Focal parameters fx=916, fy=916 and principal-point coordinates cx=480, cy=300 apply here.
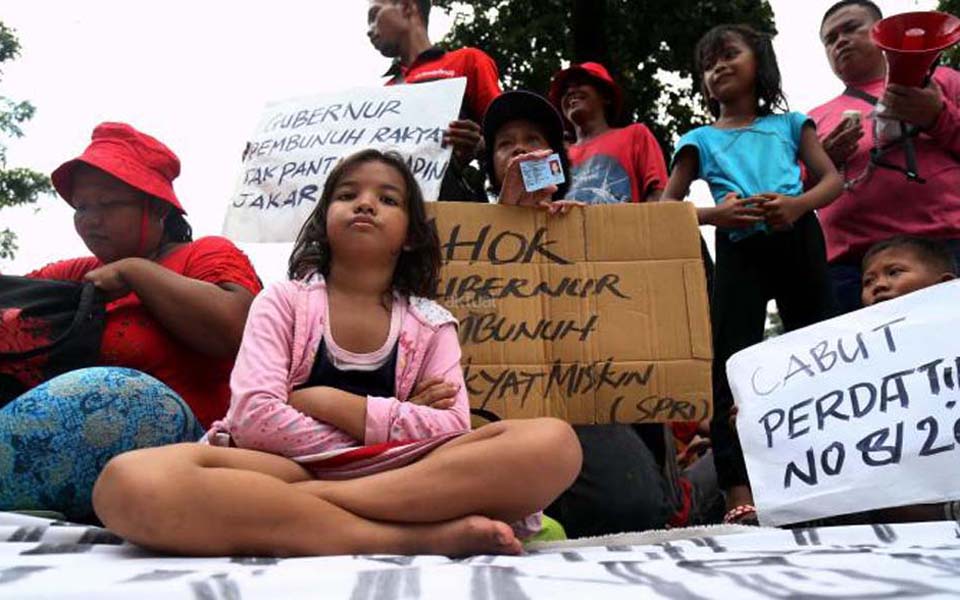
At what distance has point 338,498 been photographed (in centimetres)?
162

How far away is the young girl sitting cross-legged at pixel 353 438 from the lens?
1487 millimetres

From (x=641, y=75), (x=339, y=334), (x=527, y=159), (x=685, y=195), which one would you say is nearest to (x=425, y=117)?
(x=527, y=159)

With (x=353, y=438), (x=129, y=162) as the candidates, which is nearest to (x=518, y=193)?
(x=353, y=438)

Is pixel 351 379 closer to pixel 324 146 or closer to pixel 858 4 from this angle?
pixel 324 146

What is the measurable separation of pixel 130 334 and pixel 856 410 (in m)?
1.72

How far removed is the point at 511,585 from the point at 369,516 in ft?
1.60

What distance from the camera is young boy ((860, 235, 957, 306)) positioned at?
2.47 meters

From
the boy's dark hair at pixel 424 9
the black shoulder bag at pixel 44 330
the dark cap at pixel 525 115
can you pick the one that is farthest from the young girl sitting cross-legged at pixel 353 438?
the boy's dark hair at pixel 424 9

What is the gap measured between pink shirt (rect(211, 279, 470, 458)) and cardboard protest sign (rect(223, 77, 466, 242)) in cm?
82

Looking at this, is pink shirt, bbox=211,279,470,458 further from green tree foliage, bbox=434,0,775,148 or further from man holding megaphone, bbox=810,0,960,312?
green tree foliage, bbox=434,0,775,148

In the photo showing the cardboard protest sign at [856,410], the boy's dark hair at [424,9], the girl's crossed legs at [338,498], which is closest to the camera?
the girl's crossed legs at [338,498]

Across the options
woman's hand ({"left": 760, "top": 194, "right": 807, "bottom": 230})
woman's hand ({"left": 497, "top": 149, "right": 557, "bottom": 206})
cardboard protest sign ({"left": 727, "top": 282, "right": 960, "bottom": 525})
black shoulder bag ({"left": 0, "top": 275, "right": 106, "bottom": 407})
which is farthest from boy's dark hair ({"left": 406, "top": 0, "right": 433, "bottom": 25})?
cardboard protest sign ({"left": 727, "top": 282, "right": 960, "bottom": 525})

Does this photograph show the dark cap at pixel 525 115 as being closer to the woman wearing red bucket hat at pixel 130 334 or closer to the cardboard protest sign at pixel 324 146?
the cardboard protest sign at pixel 324 146

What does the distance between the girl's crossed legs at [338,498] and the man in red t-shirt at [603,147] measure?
153 centimetres
